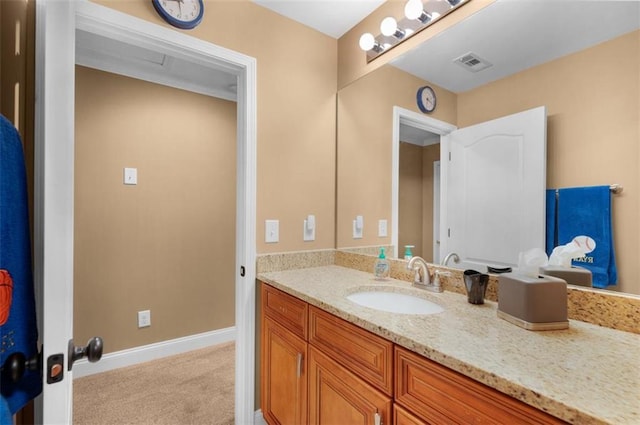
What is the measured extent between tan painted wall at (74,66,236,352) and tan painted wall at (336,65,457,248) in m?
1.25

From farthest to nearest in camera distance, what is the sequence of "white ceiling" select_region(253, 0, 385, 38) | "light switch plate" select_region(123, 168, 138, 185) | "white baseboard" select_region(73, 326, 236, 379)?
"light switch plate" select_region(123, 168, 138, 185) < "white baseboard" select_region(73, 326, 236, 379) < "white ceiling" select_region(253, 0, 385, 38)

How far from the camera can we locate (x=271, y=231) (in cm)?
179

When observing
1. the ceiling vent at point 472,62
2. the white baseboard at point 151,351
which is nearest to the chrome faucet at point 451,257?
the ceiling vent at point 472,62

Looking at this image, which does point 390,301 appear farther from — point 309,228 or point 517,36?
point 517,36

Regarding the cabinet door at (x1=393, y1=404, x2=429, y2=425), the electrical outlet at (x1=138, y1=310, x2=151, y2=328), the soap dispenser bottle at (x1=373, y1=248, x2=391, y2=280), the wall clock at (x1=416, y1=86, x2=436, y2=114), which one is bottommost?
the electrical outlet at (x1=138, y1=310, x2=151, y2=328)

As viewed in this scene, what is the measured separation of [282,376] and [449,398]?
957 millimetres

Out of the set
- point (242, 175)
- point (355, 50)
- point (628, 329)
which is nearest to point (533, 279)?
point (628, 329)

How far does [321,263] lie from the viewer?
1.98 meters

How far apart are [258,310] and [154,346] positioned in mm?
1304

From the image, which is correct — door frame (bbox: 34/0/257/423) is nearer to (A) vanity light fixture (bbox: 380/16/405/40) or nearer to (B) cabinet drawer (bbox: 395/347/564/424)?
(B) cabinet drawer (bbox: 395/347/564/424)

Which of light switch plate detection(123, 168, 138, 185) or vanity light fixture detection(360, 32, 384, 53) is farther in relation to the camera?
light switch plate detection(123, 168, 138, 185)

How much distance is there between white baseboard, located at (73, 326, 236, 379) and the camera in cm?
219

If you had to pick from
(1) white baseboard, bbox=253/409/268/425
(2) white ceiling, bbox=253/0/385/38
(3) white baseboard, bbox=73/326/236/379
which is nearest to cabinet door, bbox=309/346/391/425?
(1) white baseboard, bbox=253/409/268/425

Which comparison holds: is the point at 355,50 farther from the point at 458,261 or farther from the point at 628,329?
the point at 628,329
